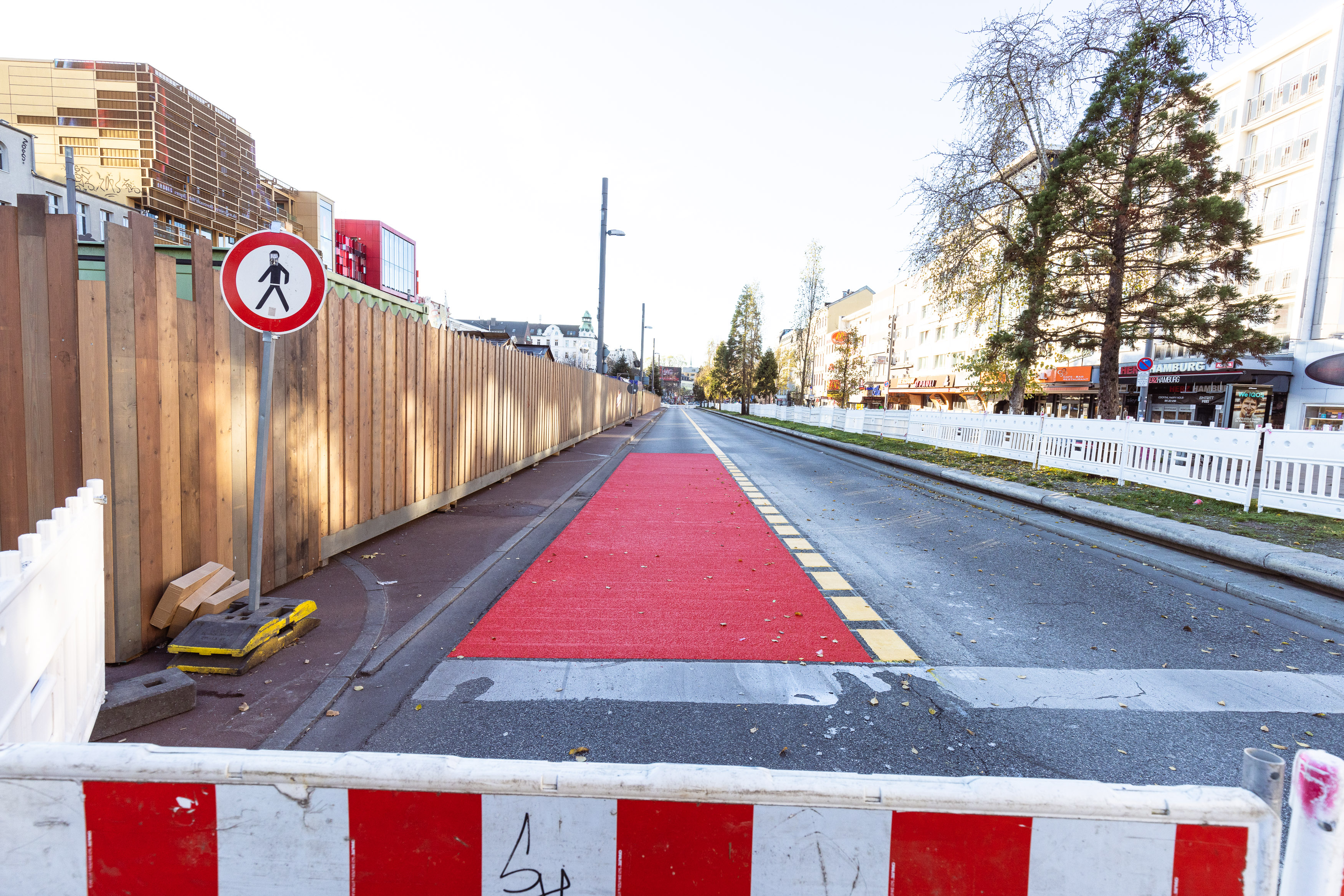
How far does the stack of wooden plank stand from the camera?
3.78 metres

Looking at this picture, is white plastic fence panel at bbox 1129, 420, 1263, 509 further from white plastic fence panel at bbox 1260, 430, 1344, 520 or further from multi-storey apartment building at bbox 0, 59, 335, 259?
multi-storey apartment building at bbox 0, 59, 335, 259

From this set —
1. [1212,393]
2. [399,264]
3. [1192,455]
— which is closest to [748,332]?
[399,264]

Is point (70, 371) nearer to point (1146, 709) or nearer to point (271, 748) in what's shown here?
point (271, 748)

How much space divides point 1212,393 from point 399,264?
72178mm

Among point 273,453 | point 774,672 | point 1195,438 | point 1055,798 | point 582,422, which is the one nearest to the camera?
point 1055,798

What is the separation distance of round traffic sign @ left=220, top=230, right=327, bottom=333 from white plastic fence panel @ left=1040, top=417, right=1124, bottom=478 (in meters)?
14.0

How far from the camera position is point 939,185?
842 inches

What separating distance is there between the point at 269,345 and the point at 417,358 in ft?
12.1

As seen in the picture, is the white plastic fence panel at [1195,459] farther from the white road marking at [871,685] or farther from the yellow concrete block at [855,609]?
the yellow concrete block at [855,609]

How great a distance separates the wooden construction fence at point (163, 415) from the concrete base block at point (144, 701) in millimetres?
643

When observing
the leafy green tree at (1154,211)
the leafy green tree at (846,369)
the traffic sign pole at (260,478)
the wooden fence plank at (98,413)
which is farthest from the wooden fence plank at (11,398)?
the leafy green tree at (846,369)

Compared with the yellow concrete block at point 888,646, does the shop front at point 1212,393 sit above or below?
above

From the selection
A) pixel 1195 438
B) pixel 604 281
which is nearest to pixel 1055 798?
pixel 1195 438

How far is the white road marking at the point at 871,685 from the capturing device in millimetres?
3396
